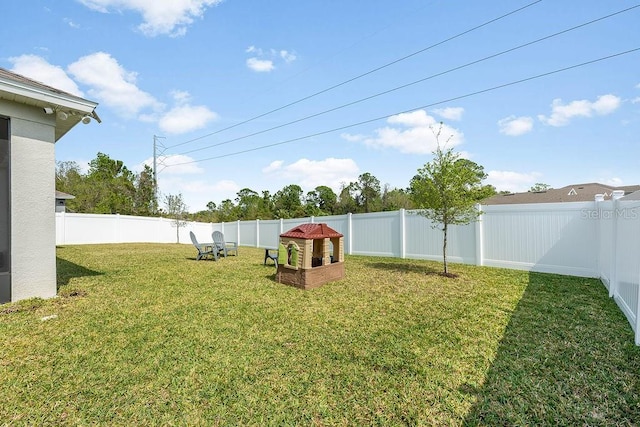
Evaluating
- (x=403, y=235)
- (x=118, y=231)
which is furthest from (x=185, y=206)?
(x=403, y=235)

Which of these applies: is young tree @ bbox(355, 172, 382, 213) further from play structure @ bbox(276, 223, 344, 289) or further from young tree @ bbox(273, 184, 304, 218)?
play structure @ bbox(276, 223, 344, 289)

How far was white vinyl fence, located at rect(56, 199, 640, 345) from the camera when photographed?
4.43m

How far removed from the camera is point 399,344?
3402 millimetres

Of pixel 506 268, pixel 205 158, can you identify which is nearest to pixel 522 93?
pixel 506 268

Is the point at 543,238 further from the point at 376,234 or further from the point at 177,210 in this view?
the point at 177,210

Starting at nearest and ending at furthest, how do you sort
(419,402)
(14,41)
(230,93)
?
(419,402)
(14,41)
(230,93)

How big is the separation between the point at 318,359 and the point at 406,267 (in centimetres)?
631

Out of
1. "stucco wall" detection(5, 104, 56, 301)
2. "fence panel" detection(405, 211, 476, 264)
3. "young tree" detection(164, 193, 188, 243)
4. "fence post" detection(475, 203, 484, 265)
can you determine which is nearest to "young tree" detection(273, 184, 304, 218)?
"young tree" detection(164, 193, 188, 243)

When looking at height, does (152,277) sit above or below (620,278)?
below

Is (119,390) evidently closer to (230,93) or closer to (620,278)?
(620,278)

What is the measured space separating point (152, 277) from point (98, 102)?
13.4 feet

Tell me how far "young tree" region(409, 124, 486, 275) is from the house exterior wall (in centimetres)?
792

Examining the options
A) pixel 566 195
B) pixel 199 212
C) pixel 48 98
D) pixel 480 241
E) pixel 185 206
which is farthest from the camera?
pixel 199 212

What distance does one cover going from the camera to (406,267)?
28.8ft
